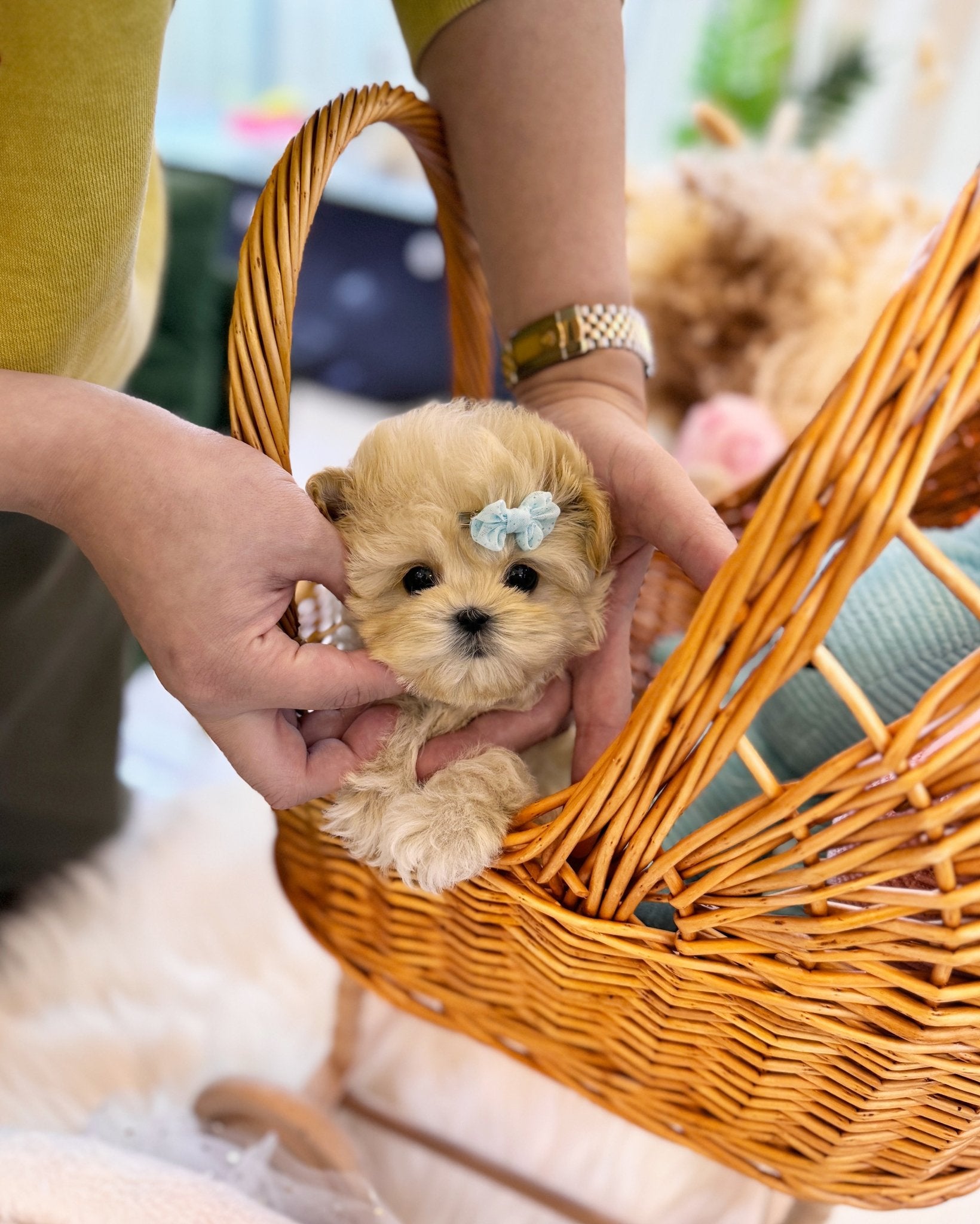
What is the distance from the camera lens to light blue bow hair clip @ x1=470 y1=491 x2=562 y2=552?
0.58 m

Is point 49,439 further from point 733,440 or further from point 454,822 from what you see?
point 733,440

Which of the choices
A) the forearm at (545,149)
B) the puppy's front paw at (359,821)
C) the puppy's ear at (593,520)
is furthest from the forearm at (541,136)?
the puppy's front paw at (359,821)

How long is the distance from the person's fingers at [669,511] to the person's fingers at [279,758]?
260mm

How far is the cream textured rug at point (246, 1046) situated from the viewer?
952mm

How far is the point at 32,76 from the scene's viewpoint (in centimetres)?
56

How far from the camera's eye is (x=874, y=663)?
2.77 feet

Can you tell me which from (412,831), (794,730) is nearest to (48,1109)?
(412,831)

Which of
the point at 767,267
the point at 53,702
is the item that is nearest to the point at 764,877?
the point at 53,702

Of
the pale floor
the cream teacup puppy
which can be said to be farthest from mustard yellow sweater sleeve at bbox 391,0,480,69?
the pale floor

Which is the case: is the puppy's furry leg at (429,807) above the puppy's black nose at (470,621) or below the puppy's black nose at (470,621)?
below

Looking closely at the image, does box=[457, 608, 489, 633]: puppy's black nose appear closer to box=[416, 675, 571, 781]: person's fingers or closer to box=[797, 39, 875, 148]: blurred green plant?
box=[416, 675, 571, 781]: person's fingers

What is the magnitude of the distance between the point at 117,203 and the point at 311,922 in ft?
2.01

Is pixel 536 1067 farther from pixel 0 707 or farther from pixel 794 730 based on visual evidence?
pixel 0 707

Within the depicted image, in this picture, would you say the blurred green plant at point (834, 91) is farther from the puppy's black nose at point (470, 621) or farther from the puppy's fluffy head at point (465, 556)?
the puppy's black nose at point (470, 621)
